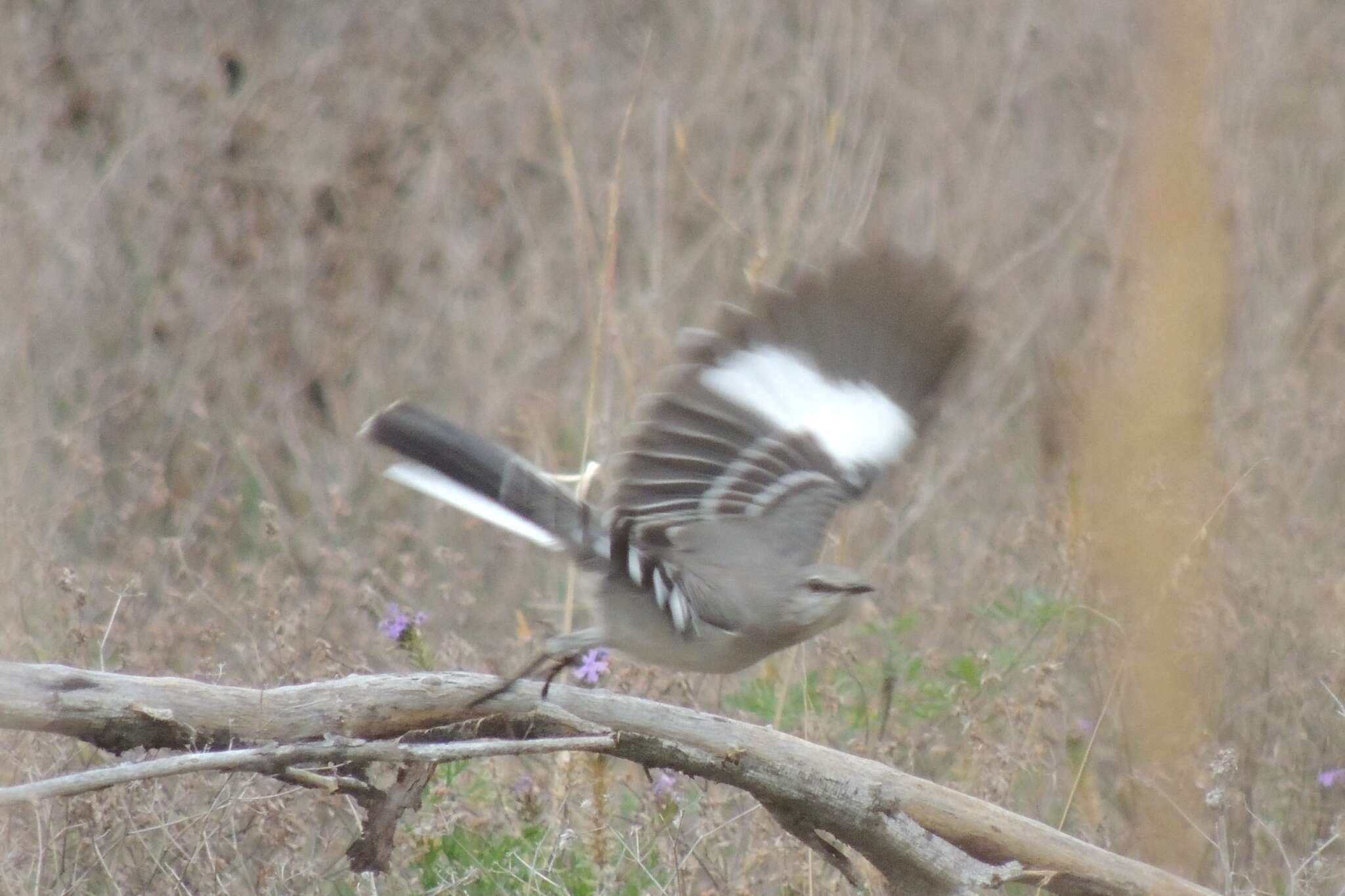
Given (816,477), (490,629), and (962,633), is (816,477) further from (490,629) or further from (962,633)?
(490,629)

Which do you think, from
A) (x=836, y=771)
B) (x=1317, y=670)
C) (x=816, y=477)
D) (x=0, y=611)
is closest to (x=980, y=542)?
(x=1317, y=670)

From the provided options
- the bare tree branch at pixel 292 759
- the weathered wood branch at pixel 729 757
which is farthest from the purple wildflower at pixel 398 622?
the bare tree branch at pixel 292 759

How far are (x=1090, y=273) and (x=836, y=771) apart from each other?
505 cm

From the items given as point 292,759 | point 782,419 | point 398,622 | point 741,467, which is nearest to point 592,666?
point 398,622

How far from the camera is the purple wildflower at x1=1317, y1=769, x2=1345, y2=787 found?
3902mm

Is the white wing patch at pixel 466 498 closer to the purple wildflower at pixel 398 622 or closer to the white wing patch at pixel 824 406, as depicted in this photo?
the white wing patch at pixel 824 406

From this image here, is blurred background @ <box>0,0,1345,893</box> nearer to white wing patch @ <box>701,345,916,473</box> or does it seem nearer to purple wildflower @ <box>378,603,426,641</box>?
purple wildflower @ <box>378,603,426,641</box>

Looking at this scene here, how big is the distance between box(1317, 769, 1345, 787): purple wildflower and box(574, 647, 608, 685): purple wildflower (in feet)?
5.59

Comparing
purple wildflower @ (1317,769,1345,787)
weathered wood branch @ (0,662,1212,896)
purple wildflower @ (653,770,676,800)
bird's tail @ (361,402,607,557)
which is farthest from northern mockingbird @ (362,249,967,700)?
purple wildflower @ (1317,769,1345,787)

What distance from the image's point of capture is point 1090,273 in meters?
7.49

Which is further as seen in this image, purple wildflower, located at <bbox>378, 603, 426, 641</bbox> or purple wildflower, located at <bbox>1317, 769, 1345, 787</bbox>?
purple wildflower, located at <bbox>1317, 769, 1345, 787</bbox>

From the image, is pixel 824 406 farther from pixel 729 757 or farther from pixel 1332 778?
pixel 1332 778

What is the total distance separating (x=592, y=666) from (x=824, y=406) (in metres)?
0.82

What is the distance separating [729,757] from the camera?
284cm
